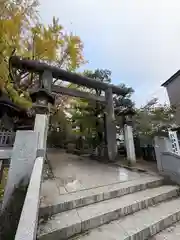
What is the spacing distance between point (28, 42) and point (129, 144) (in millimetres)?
Answer: 8630

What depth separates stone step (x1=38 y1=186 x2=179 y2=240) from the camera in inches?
73.1

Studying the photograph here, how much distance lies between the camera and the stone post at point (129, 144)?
22.2 feet

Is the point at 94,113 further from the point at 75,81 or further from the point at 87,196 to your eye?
the point at 87,196

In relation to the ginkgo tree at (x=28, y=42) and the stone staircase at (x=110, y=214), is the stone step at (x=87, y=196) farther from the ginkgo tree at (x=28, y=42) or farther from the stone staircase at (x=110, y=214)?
the ginkgo tree at (x=28, y=42)

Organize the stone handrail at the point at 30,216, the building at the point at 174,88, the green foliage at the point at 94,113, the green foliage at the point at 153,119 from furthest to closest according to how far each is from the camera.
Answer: the building at the point at 174,88 → the green foliage at the point at 94,113 → the green foliage at the point at 153,119 → the stone handrail at the point at 30,216

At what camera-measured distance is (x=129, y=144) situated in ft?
23.4

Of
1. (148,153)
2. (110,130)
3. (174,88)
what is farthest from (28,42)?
(174,88)

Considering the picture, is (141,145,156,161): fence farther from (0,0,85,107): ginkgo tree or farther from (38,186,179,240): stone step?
(0,0,85,107): ginkgo tree

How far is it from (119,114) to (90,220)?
21.8ft

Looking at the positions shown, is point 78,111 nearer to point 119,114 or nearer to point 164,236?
point 119,114

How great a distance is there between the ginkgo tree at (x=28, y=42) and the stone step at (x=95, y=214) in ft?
20.6

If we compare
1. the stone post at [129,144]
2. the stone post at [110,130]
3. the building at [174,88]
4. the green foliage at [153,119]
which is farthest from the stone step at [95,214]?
the building at [174,88]

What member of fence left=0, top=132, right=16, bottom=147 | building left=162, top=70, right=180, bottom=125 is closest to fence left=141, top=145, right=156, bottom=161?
building left=162, top=70, right=180, bottom=125

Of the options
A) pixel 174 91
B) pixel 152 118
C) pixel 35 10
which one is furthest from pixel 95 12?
pixel 174 91
